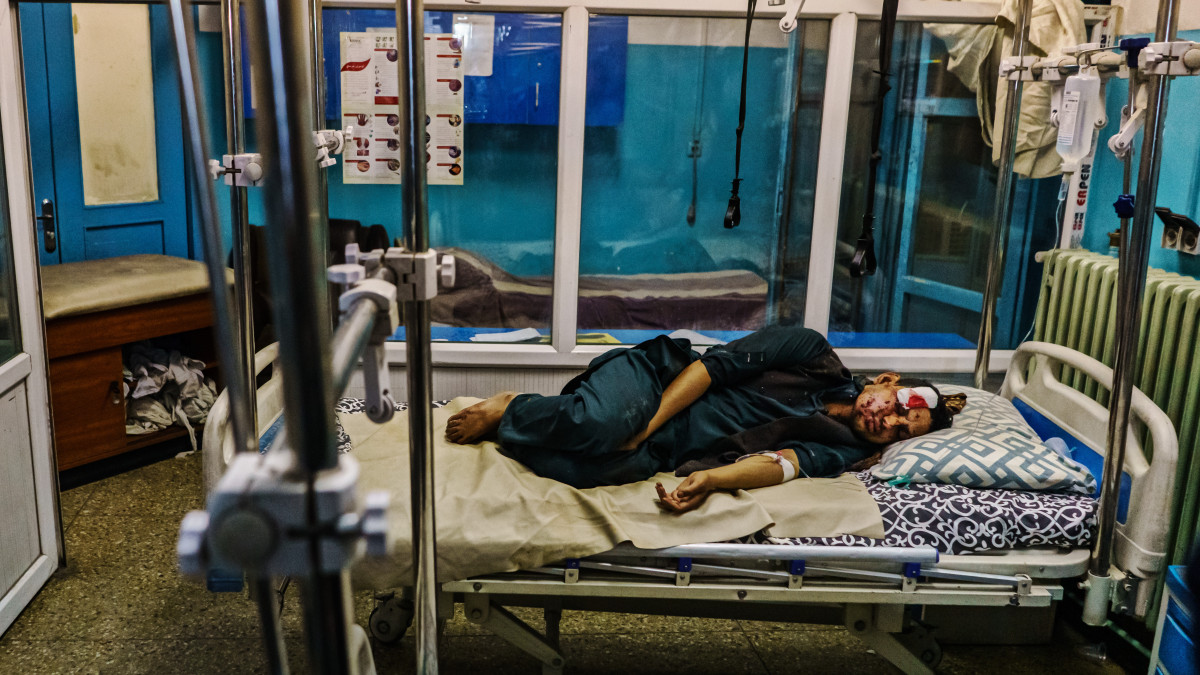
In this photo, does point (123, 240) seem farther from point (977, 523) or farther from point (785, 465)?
point (977, 523)

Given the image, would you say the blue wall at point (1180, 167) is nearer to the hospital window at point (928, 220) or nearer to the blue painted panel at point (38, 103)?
the hospital window at point (928, 220)

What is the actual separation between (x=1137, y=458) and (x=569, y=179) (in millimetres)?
1916

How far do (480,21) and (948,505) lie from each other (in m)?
2.16

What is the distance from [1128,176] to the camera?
8.13 feet

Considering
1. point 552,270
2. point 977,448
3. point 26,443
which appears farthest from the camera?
point 552,270

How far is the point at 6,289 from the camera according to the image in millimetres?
2771

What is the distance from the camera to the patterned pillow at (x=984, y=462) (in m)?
2.51

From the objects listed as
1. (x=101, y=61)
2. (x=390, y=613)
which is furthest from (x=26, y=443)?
(x=101, y=61)

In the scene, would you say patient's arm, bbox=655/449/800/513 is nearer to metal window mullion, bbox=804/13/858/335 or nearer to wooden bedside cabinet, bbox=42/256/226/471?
metal window mullion, bbox=804/13/858/335

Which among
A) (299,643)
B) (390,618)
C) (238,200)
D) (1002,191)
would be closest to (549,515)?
(390,618)

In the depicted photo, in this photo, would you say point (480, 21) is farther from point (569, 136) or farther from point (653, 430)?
point (653, 430)

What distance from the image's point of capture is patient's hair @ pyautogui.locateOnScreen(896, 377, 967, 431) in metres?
2.81

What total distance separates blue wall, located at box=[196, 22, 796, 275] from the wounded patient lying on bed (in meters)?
0.79

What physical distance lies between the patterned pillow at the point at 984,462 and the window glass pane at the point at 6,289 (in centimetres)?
245
